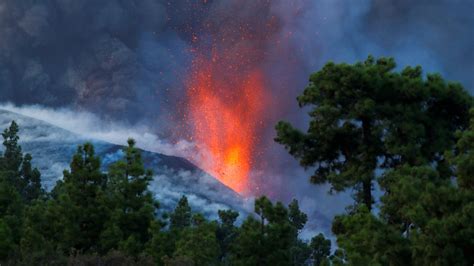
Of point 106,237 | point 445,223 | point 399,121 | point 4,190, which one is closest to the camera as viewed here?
point 445,223

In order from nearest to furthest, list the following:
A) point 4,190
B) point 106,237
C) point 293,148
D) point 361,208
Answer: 1. point 361,208
2. point 293,148
3. point 106,237
4. point 4,190

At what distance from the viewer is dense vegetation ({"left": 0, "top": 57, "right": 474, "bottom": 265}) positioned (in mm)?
16828

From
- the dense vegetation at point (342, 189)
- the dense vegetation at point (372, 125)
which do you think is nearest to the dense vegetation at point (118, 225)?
the dense vegetation at point (342, 189)

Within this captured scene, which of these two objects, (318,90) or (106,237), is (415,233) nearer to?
(318,90)

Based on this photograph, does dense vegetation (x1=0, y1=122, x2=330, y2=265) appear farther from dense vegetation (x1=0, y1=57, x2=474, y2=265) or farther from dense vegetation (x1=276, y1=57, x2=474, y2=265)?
dense vegetation (x1=276, y1=57, x2=474, y2=265)

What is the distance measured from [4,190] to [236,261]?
16.6 metres

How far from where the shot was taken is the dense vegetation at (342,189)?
16.8 meters

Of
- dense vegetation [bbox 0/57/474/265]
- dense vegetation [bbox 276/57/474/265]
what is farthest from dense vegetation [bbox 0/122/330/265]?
dense vegetation [bbox 276/57/474/265]

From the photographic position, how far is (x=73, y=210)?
3303 centimetres

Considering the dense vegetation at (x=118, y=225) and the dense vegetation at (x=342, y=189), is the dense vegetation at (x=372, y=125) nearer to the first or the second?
the dense vegetation at (x=342, y=189)

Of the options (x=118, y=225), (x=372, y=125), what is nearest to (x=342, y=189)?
(x=372, y=125)

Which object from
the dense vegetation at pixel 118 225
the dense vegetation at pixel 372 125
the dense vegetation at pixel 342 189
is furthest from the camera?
the dense vegetation at pixel 118 225

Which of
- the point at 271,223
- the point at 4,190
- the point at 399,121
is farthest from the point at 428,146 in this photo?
the point at 4,190

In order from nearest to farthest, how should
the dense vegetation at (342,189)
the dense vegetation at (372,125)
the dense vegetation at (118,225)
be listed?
1. the dense vegetation at (342,189)
2. the dense vegetation at (372,125)
3. the dense vegetation at (118,225)
